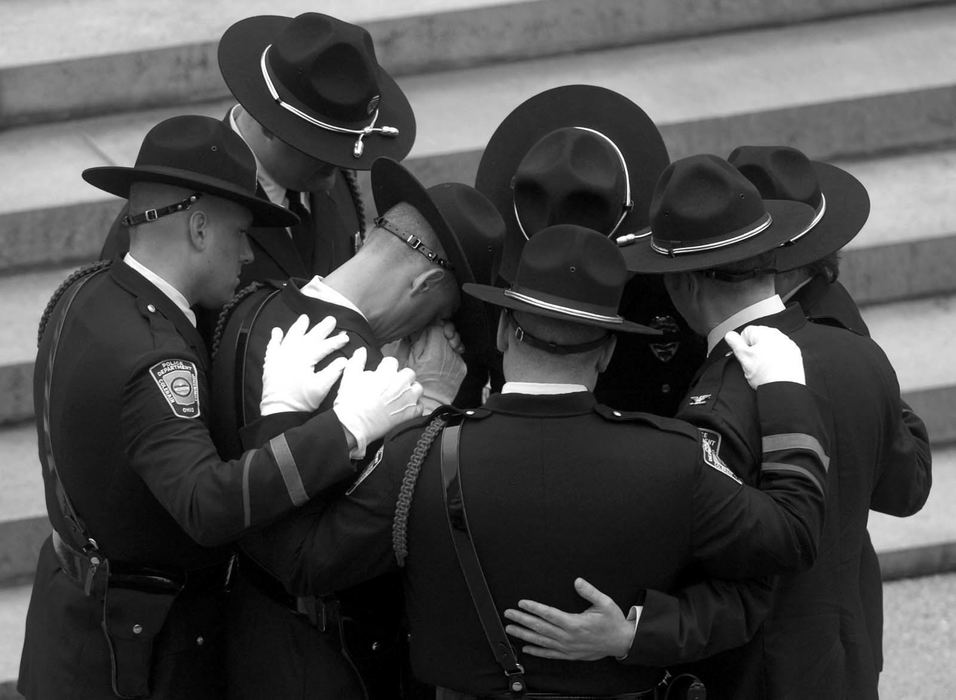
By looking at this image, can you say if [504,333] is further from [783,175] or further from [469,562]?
[783,175]

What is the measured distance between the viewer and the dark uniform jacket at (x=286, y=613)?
115 inches

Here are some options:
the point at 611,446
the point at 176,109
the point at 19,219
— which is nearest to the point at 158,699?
the point at 611,446

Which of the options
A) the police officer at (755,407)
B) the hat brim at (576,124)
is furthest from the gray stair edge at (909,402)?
the police officer at (755,407)

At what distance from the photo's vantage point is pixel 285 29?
3660 millimetres

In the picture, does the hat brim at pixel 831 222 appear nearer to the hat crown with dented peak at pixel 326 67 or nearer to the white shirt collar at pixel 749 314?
the white shirt collar at pixel 749 314

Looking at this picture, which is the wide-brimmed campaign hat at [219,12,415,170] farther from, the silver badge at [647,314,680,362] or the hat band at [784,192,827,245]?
the hat band at [784,192,827,245]

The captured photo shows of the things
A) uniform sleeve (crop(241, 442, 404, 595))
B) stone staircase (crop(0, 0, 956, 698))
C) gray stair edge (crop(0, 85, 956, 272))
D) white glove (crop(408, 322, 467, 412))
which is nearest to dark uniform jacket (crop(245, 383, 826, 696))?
uniform sleeve (crop(241, 442, 404, 595))

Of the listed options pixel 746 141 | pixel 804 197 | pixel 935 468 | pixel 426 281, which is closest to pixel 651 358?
pixel 804 197

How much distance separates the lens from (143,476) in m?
2.83

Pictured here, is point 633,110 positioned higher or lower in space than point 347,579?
higher

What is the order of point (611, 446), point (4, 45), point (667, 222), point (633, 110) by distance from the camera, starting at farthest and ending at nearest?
point (4, 45) → point (633, 110) → point (667, 222) → point (611, 446)

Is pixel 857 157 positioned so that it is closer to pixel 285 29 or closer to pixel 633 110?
pixel 633 110

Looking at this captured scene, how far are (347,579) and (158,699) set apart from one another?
0.69m

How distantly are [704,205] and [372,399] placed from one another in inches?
33.5
